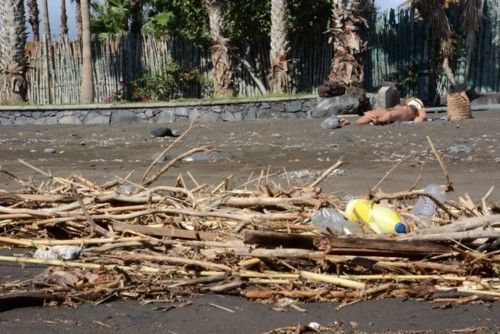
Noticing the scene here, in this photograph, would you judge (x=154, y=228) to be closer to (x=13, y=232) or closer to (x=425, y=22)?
(x=13, y=232)

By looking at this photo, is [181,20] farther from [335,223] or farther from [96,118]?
[335,223]

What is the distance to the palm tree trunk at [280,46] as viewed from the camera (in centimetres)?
2222

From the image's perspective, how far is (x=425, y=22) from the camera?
2319 centimetres

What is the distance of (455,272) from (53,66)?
21.1m

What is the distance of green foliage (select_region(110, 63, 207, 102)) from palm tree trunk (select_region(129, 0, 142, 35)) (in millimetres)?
4311

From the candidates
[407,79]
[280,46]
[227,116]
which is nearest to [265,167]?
[227,116]

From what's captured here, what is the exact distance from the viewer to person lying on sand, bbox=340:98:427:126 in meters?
16.0

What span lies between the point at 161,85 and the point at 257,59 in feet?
8.22

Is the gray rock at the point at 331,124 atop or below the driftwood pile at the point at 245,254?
below

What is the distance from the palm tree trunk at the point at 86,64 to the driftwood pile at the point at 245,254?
1769 cm

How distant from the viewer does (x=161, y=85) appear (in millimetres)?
24047

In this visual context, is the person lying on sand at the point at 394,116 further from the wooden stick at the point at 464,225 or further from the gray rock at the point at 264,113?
the wooden stick at the point at 464,225

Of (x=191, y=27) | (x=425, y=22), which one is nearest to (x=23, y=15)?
(x=191, y=27)

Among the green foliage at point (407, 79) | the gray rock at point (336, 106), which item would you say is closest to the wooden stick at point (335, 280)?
the gray rock at point (336, 106)
